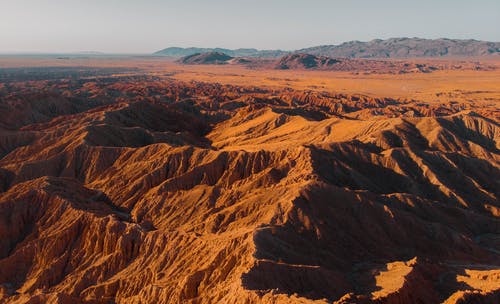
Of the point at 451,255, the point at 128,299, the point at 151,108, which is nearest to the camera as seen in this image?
the point at 128,299

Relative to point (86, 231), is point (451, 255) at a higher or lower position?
lower

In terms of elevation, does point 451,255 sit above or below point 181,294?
below

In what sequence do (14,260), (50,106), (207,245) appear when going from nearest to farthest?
(207,245) → (14,260) → (50,106)

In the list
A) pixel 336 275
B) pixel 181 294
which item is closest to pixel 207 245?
pixel 181 294

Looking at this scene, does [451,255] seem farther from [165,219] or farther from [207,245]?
[165,219]

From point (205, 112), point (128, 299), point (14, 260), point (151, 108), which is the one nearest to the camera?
point (128, 299)

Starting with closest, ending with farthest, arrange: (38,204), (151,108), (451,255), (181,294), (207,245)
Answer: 1. (181,294)
2. (207,245)
3. (451,255)
4. (38,204)
5. (151,108)

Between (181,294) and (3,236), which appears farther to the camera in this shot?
(3,236)

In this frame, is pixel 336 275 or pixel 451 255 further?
pixel 451 255

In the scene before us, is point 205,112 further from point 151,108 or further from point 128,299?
point 128,299

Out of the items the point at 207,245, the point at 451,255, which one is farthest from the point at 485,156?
the point at 207,245
